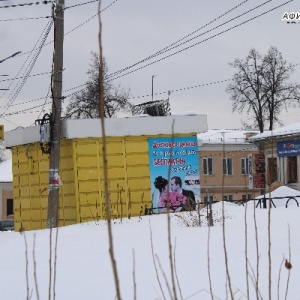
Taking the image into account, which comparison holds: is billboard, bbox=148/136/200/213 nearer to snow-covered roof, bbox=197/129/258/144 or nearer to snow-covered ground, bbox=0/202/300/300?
snow-covered ground, bbox=0/202/300/300

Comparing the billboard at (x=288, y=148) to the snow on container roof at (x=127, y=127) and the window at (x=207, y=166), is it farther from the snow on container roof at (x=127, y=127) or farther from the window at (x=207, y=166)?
the snow on container roof at (x=127, y=127)

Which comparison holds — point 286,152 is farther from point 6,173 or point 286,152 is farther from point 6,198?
point 6,173

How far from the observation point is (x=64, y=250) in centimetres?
983

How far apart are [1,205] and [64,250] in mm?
36070

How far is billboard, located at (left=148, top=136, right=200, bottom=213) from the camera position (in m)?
19.5

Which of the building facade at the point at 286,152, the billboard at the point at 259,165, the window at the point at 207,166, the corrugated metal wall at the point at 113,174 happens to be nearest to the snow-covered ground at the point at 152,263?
the corrugated metal wall at the point at 113,174

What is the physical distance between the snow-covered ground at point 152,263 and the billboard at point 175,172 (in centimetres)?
681

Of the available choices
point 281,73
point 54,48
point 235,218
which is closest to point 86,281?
point 235,218

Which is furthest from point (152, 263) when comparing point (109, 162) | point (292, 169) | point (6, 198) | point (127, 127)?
point (6, 198)

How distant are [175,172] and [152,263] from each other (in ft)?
40.7

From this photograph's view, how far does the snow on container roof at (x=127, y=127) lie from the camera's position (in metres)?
18.5

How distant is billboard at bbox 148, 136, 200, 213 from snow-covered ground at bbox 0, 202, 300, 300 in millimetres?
6811

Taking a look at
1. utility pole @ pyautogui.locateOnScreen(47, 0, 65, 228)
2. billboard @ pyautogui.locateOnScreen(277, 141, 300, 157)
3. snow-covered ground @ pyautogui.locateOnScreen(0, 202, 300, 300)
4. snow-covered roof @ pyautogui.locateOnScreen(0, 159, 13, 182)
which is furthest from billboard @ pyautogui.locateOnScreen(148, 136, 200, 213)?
snow-covered roof @ pyautogui.locateOnScreen(0, 159, 13, 182)

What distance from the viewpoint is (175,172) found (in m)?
20.1
